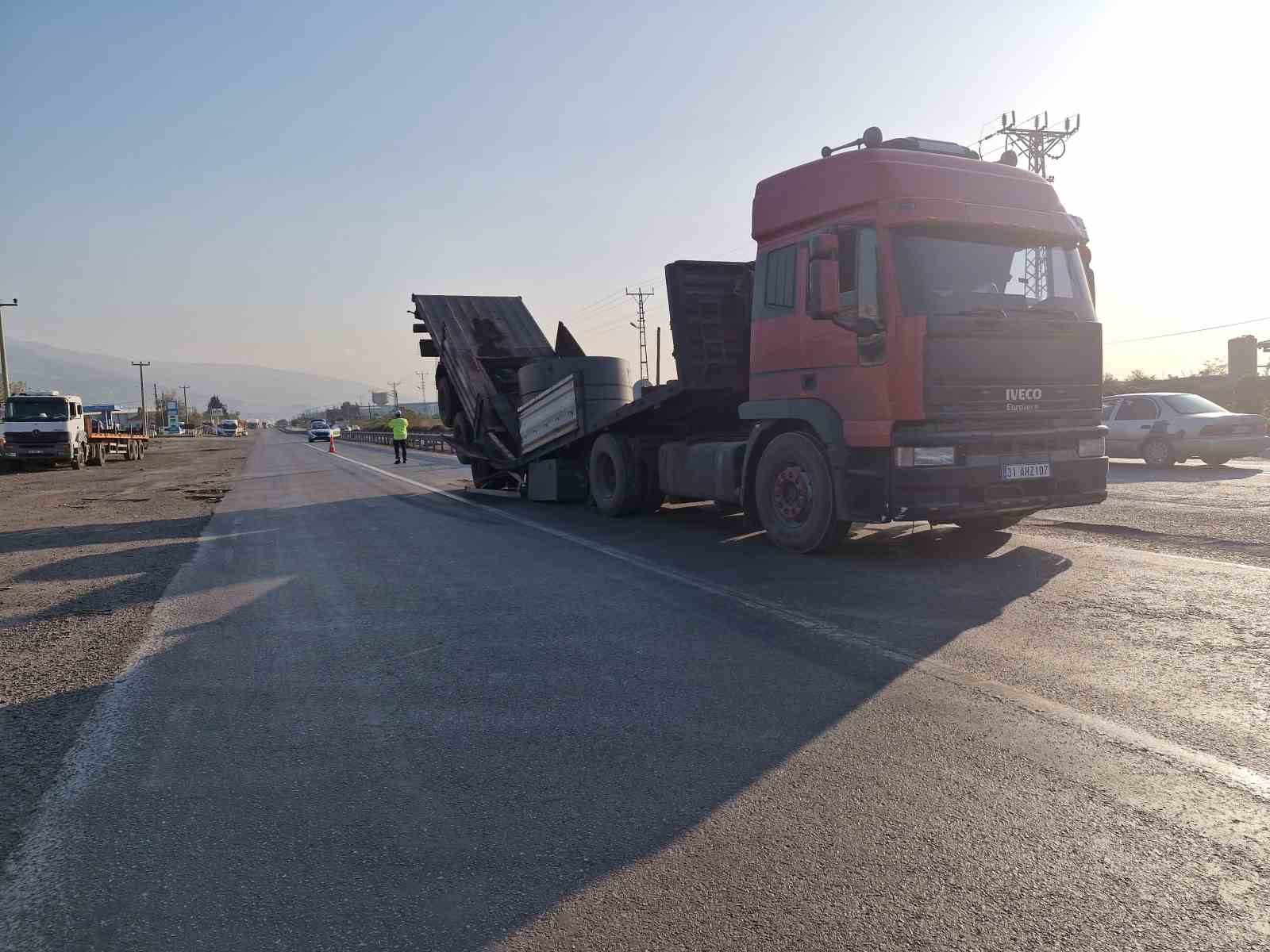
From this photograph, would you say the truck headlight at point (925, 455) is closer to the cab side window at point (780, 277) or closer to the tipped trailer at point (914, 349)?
the tipped trailer at point (914, 349)

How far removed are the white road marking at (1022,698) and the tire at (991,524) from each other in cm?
217

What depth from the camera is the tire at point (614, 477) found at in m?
11.4

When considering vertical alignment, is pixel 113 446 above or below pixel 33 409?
below

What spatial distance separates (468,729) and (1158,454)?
16.1m

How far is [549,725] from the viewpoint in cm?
384

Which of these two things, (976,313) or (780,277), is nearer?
(976,313)

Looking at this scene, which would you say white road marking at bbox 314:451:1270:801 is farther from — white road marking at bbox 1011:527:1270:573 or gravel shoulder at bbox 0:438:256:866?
gravel shoulder at bbox 0:438:256:866

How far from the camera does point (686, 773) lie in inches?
128

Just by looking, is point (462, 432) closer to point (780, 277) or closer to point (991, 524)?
point (780, 277)

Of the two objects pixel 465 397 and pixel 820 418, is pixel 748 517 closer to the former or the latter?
pixel 820 418

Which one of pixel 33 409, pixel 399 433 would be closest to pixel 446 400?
pixel 399 433

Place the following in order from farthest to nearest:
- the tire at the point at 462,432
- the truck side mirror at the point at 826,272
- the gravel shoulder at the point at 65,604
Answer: the tire at the point at 462,432
the truck side mirror at the point at 826,272
the gravel shoulder at the point at 65,604

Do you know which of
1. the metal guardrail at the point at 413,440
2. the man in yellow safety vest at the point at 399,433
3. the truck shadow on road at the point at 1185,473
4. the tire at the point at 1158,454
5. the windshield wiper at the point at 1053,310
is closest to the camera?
the windshield wiper at the point at 1053,310

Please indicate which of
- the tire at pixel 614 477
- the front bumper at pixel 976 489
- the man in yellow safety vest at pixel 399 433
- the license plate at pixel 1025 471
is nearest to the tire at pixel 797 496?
the front bumper at pixel 976 489
